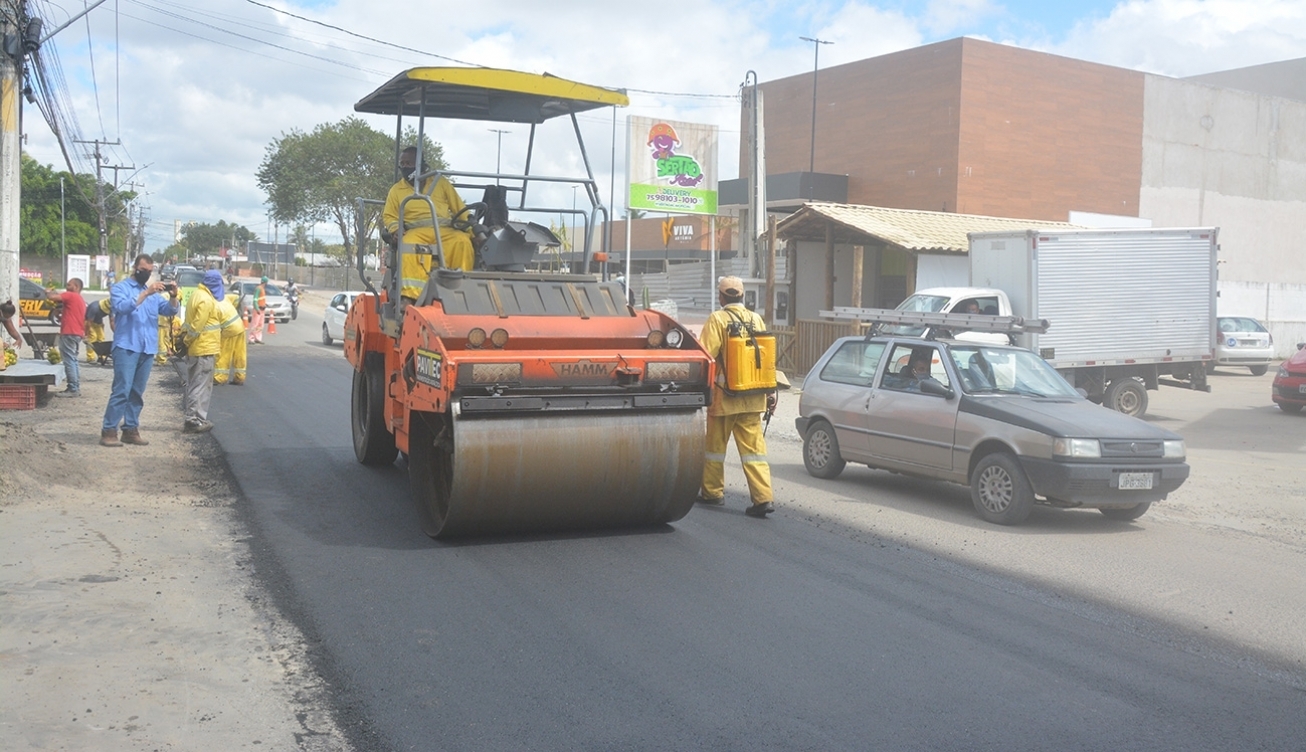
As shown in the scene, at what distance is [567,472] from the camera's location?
7203mm

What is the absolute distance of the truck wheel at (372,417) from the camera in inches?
390

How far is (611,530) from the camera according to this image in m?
7.90

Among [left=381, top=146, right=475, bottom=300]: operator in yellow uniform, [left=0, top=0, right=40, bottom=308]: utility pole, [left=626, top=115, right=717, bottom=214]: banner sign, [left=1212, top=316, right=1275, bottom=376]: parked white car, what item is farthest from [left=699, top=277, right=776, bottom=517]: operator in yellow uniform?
[left=1212, top=316, right=1275, bottom=376]: parked white car

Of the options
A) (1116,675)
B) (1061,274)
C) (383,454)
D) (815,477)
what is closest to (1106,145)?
(1061,274)

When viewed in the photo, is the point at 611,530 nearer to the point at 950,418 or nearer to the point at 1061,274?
the point at 950,418

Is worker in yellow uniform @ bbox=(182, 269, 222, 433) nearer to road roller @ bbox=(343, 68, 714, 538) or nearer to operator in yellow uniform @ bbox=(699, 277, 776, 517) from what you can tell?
road roller @ bbox=(343, 68, 714, 538)

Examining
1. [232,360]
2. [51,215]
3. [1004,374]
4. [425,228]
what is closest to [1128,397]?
[1004,374]

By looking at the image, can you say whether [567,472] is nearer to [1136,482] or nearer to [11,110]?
[1136,482]

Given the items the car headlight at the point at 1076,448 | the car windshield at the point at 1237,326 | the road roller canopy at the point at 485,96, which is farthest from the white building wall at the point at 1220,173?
the road roller canopy at the point at 485,96

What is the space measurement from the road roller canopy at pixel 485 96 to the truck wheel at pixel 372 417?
216cm

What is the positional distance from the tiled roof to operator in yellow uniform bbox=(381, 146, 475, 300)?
1513 centimetres

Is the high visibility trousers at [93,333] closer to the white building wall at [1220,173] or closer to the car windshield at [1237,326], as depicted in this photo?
the car windshield at [1237,326]

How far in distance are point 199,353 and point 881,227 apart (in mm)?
15120

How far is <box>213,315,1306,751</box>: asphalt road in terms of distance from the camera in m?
4.58
